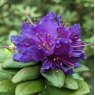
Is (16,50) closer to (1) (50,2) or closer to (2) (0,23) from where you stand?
(2) (0,23)

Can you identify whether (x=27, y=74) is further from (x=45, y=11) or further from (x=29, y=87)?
(x=45, y=11)

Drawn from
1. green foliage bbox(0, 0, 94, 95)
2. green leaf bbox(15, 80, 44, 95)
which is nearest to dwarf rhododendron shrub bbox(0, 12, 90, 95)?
green leaf bbox(15, 80, 44, 95)

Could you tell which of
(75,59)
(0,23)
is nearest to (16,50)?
(75,59)

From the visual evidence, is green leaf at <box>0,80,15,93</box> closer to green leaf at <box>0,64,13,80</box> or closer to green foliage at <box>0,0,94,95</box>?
green leaf at <box>0,64,13,80</box>

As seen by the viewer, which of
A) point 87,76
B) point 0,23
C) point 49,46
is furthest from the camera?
point 87,76

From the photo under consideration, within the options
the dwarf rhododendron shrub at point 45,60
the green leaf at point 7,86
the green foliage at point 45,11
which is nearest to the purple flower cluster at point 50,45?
the dwarf rhododendron shrub at point 45,60

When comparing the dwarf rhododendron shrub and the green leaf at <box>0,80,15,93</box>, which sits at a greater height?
the dwarf rhododendron shrub

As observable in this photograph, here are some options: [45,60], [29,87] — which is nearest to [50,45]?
[45,60]
